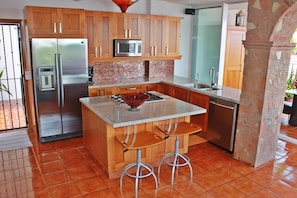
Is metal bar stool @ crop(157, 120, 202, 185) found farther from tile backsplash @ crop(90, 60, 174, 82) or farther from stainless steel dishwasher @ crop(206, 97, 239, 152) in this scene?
tile backsplash @ crop(90, 60, 174, 82)

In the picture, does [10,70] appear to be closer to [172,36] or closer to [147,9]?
[147,9]

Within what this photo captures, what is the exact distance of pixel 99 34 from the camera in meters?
4.77

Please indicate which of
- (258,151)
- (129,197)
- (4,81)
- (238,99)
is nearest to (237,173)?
(258,151)

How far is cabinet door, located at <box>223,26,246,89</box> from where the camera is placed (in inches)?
266

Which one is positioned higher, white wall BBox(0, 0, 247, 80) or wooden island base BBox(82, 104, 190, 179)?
white wall BBox(0, 0, 247, 80)

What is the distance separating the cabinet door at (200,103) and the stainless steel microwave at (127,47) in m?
1.41

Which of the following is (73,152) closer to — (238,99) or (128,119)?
(128,119)

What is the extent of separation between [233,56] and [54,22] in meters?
4.76

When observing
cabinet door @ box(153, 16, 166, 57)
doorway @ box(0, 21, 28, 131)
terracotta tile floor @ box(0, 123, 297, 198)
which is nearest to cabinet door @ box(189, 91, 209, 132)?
terracotta tile floor @ box(0, 123, 297, 198)

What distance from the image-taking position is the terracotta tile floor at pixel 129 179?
9.69ft

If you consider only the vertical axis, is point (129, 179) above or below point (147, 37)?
below

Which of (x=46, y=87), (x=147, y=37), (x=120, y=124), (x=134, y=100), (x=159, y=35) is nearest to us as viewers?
(x=120, y=124)

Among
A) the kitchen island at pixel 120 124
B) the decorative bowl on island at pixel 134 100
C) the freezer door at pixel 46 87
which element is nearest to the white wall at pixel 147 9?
the freezer door at pixel 46 87

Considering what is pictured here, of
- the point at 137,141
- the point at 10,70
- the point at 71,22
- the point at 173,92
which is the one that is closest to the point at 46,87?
the point at 71,22
